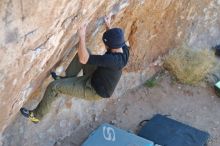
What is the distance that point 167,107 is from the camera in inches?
297

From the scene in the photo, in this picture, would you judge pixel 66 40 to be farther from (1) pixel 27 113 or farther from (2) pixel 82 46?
(1) pixel 27 113

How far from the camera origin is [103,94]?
492 cm

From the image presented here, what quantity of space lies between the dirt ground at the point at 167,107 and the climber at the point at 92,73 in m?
1.81

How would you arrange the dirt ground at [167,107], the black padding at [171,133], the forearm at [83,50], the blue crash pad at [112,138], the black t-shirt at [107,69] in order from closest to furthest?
the forearm at [83,50], the black t-shirt at [107,69], the blue crash pad at [112,138], the black padding at [171,133], the dirt ground at [167,107]

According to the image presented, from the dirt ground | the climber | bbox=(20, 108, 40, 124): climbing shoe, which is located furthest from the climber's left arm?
the dirt ground

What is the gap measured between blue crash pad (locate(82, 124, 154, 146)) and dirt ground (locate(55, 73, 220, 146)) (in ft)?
1.11

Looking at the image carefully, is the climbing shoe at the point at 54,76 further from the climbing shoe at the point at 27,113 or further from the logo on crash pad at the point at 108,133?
the logo on crash pad at the point at 108,133

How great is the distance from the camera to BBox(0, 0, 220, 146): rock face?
12.4 feet

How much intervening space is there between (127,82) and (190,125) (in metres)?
1.07

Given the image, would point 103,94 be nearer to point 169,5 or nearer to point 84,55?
point 84,55

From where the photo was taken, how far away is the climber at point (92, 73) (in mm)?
4457

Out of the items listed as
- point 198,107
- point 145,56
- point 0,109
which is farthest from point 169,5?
point 0,109

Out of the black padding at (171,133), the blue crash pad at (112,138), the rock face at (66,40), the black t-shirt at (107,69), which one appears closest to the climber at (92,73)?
the black t-shirt at (107,69)

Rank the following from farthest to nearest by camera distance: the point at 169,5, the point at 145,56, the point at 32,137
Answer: the point at 145,56
the point at 169,5
the point at 32,137
